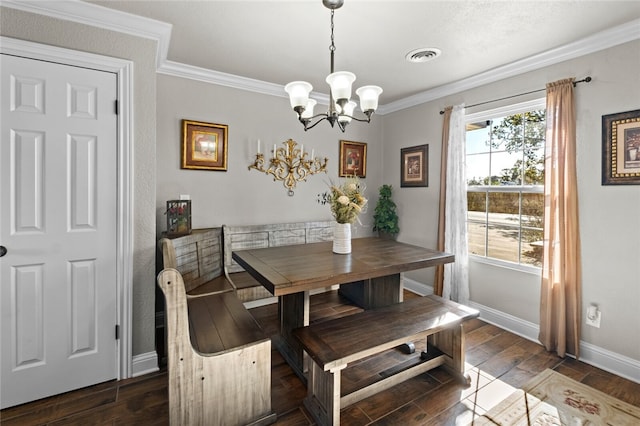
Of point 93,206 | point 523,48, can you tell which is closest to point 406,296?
point 523,48

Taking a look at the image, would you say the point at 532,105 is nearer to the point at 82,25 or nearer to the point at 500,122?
the point at 500,122

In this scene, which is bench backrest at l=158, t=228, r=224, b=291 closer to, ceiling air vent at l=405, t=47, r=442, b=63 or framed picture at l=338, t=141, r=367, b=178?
framed picture at l=338, t=141, r=367, b=178

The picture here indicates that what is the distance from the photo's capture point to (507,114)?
9.91 feet

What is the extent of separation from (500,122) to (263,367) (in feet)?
10.6

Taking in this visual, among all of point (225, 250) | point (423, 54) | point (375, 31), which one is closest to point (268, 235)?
point (225, 250)

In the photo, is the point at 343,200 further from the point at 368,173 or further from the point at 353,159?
the point at 368,173

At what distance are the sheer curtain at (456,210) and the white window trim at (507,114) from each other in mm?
130

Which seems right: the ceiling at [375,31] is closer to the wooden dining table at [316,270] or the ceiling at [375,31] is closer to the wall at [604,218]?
the wall at [604,218]

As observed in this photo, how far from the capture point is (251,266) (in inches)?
81.2

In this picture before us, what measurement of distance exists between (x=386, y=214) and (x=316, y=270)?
8.06 feet

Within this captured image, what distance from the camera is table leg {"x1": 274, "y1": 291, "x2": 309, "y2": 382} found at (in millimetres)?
2217

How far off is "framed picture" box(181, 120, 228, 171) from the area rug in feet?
10.3

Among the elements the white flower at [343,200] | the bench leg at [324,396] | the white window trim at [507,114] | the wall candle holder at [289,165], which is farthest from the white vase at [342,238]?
the white window trim at [507,114]

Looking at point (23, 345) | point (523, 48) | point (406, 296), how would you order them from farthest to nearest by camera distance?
point (406, 296) < point (523, 48) < point (23, 345)
